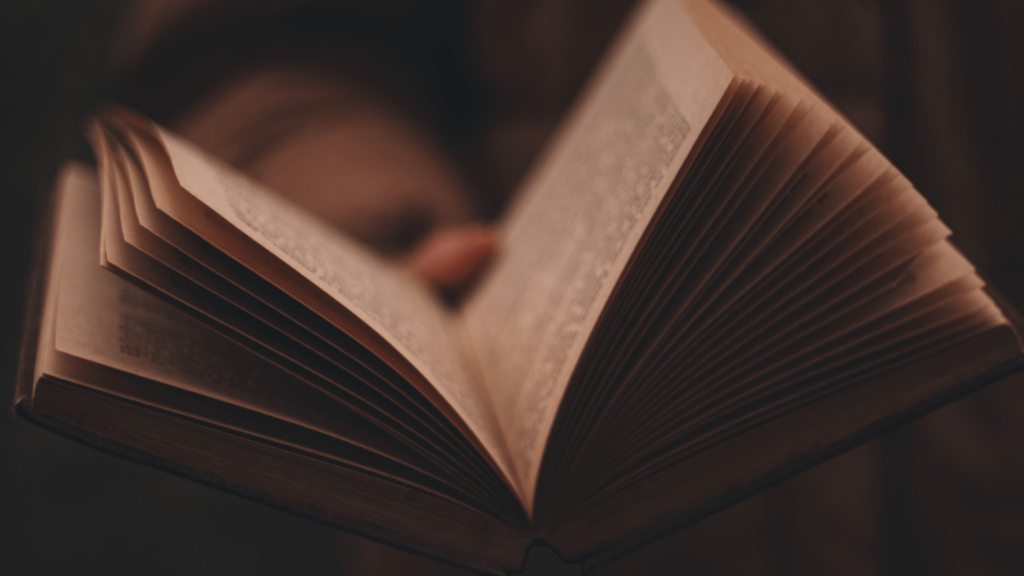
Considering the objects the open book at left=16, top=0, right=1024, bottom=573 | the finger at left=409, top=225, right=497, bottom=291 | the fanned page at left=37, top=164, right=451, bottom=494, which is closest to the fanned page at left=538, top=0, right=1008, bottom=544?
the open book at left=16, top=0, right=1024, bottom=573

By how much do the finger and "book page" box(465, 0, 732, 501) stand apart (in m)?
0.03

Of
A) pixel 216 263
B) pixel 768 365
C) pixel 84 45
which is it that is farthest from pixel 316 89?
pixel 768 365

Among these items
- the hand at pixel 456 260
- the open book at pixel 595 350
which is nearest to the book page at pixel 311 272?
the open book at pixel 595 350

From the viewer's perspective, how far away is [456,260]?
690mm

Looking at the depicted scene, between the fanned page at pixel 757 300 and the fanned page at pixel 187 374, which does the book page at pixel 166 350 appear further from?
the fanned page at pixel 757 300

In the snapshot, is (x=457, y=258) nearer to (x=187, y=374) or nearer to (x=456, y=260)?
(x=456, y=260)

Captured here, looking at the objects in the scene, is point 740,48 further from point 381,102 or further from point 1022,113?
point 381,102

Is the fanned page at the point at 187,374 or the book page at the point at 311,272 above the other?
the book page at the point at 311,272

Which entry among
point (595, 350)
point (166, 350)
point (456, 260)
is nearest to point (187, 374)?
point (166, 350)

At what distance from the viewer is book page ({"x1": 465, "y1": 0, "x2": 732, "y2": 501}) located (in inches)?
14.4

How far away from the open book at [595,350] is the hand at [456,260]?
0.28 meters

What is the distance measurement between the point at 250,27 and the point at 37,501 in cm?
73

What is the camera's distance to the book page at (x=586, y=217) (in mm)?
366

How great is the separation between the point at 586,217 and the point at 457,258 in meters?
0.23
